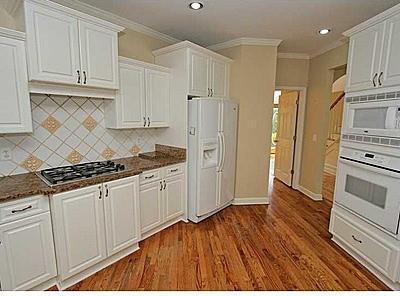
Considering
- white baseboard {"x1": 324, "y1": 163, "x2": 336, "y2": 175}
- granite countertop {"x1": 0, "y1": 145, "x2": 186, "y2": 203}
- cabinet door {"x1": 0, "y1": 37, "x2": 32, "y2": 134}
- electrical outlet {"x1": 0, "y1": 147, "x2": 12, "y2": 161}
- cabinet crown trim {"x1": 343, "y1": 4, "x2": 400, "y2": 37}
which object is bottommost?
white baseboard {"x1": 324, "y1": 163, "x2": 336, "y2": 175}

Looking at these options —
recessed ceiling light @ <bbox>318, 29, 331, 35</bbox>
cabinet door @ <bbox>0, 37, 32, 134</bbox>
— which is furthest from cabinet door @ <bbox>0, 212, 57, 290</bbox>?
recessed ceiling light @ <bbox>318, 29, 331, 35</bbox>

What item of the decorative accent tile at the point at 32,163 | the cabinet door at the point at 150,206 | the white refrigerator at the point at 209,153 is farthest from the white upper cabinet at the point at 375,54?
the decorative accent tile at the point at 32,163

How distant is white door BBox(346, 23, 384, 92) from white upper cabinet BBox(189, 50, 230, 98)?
1.73 metres

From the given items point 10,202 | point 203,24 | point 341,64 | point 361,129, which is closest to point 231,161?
point 361,129

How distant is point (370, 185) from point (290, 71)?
2.92 m

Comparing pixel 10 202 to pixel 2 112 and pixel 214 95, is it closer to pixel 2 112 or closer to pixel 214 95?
pixel 2 112

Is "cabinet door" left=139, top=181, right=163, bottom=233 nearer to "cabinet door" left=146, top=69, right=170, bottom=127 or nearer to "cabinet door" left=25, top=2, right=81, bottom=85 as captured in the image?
"cabinet door" left=146, top=69, right=170, bottom=127

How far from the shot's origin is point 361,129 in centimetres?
228

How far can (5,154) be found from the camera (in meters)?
2.03

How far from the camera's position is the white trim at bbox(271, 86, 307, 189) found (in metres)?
4.44

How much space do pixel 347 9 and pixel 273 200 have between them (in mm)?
3078

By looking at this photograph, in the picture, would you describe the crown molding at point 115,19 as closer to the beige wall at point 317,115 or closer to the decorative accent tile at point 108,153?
the decorative accent tile at point 108,153

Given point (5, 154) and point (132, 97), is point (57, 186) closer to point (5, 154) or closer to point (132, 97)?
point (5, 154)

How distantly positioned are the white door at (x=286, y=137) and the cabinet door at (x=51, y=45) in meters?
4.16
